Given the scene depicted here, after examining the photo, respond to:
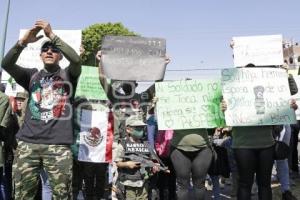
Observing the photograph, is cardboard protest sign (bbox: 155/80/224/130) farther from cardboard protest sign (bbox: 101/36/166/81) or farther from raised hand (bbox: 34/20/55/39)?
raised hand (bbox: 34/20/55/39)

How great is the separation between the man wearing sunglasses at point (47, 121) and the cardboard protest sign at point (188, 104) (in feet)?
4.98

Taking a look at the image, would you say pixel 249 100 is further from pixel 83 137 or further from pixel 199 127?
pixel 83 137

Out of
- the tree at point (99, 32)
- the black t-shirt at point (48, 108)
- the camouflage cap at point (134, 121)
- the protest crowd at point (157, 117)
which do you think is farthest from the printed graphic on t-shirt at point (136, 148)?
the tree at point (99, 32)

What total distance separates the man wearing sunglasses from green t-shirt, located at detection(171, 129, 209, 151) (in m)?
1.56

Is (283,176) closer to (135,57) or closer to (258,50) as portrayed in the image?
(258,50)

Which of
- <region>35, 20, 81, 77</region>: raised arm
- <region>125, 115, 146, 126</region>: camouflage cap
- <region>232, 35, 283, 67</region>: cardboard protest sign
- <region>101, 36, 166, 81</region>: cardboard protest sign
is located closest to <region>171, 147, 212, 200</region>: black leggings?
<region>125, 115, 146, 126</region>: camouflage cap

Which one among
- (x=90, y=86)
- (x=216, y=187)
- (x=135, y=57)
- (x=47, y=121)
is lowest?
(x=216, y=187)

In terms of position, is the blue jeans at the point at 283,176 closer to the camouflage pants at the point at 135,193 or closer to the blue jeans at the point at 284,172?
the blue jeans at the point at 284,172

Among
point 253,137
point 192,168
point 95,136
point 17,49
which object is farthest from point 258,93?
point 17,49

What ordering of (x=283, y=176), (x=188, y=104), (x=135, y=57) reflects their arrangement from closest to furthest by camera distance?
1. (x=188, y=104)
2. (x=135, y=57)
3. (x=283, y=176)

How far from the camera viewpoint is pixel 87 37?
34.5 m

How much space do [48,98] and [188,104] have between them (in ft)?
6.61

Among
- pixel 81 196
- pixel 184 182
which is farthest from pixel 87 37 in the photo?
pixel 184 182

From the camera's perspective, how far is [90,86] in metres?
6.39
